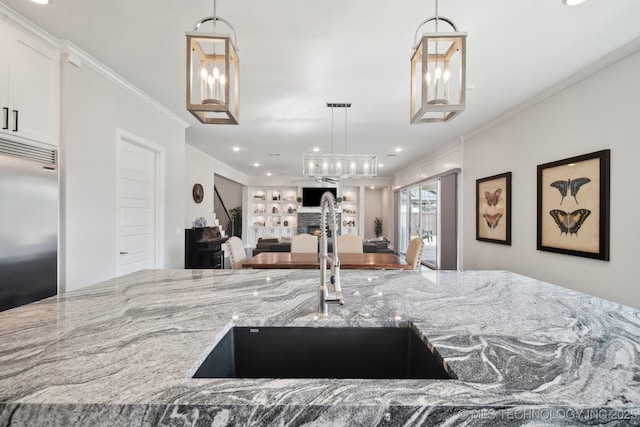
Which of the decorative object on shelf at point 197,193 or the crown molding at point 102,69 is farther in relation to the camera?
the decorative object on shelf at point 197,193

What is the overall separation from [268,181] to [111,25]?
8.25 metres

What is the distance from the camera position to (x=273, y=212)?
1066 cm

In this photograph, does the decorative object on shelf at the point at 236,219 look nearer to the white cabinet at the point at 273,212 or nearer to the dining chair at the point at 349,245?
the white cabinet at the point at 273,212

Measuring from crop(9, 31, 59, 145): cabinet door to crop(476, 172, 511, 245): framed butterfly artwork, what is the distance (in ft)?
15.7

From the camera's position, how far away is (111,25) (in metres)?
2.15

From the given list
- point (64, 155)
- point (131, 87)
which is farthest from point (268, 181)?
point (64, 155)

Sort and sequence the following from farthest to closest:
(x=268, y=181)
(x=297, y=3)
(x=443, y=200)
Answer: (x=268, y=181) < (x=443, y=200) < (x=297, y=3)

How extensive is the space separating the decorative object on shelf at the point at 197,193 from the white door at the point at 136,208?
2.17 m

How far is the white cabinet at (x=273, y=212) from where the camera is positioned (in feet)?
34.7

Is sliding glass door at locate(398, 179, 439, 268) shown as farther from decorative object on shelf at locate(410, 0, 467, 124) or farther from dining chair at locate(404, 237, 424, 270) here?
decorative object on shelf at locate(410, 0, 467, 124)

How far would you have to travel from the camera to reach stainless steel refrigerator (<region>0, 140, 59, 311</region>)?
6.43 feet

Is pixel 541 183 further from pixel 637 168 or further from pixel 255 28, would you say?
pixel 255 28

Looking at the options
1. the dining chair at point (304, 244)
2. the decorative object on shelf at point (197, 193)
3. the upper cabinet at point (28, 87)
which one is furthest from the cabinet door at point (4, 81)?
the decorative object on shelf at point (197, 193)

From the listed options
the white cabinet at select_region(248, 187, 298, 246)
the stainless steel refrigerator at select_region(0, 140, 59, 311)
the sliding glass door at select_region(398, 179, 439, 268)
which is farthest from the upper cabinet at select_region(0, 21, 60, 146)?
the white cabinet at select_region(248, 187, 298, 246)
